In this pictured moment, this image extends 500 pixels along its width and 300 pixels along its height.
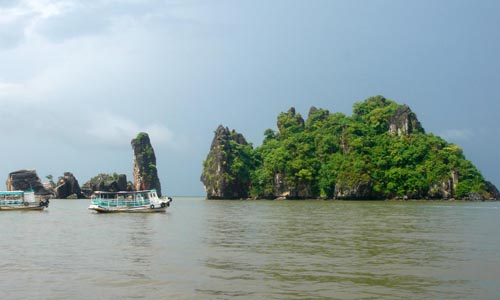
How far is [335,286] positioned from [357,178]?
84.7 meters

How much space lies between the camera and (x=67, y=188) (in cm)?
13238

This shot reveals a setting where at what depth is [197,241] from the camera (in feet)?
77.4

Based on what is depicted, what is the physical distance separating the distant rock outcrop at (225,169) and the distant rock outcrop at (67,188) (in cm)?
3813

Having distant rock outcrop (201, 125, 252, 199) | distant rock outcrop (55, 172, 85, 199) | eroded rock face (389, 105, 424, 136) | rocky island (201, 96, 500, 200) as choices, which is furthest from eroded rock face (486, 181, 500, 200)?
distant rock outcrop (55, 172, 85, 199)

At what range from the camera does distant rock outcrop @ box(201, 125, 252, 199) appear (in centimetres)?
11325

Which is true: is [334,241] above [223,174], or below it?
below

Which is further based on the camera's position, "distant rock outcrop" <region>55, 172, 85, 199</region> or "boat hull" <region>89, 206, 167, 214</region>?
"distant rock outcrop" <region>55, 172, 85, 199</region>

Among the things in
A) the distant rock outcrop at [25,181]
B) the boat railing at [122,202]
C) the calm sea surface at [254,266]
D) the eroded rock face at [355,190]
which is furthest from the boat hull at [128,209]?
the distant rock outcrop at [25,181]

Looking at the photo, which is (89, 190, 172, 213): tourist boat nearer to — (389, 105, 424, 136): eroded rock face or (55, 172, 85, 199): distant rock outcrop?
(389, 105, 424, 136): eroded rock face

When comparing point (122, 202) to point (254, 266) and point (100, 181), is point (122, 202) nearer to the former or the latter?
point (254, 266)

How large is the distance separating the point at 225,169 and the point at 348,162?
2891 cm

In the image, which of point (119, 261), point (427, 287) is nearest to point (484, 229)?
point (427, 287)

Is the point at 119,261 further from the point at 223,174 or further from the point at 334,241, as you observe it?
the point at 223,174

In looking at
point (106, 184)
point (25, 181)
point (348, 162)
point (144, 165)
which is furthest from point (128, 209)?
point (144, 165)
